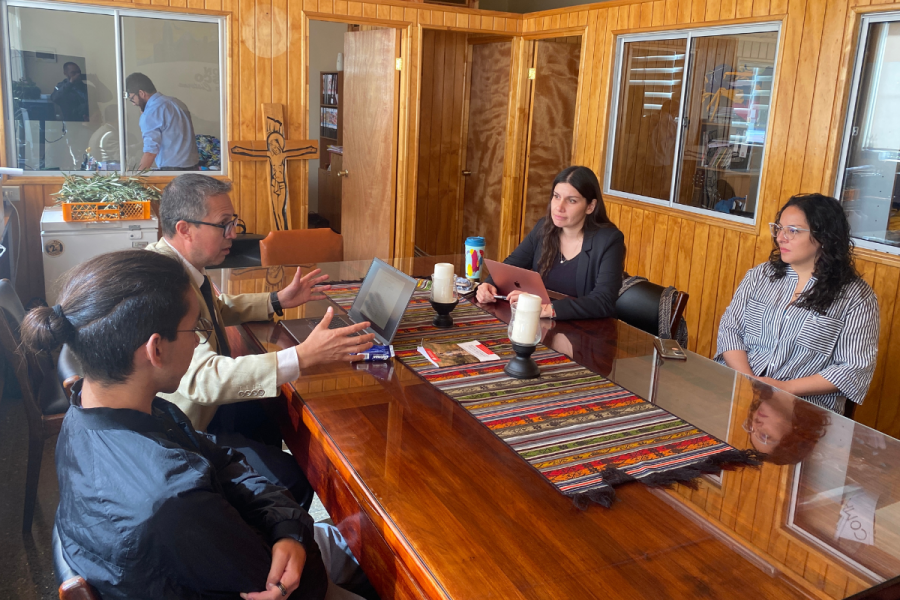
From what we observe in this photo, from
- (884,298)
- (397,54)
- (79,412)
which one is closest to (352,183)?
(397,54)

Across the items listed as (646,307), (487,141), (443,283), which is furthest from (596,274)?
(487,141)

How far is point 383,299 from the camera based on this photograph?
2.27 metres

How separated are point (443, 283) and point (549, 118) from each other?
13.0 ft

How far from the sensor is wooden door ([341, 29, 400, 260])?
5523 millimetres

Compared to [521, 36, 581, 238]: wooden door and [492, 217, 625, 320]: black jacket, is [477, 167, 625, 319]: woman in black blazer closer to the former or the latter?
[492, 217, 625, 320]: black jacket

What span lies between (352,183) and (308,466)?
15.0 ft

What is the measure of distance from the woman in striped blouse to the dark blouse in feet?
2.30

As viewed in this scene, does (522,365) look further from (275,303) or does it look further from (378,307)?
(275,303)

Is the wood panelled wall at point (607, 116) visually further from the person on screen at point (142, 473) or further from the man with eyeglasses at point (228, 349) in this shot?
the person on screen at point (142, 473)

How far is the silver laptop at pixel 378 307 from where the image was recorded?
2.15 metres

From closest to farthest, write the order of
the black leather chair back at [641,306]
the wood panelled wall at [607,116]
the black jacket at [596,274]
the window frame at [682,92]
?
the black jacket at [596,274]
the black leather chair back at [641,306]
the wood panelled wall at [607,116]
the window frame at [682,92]

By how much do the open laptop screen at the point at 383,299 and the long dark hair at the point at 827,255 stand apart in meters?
1.34

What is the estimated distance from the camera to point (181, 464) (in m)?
1.19

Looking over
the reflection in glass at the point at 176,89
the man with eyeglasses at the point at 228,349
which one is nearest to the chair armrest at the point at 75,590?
the man with eyeglasses at the point at 228,349
